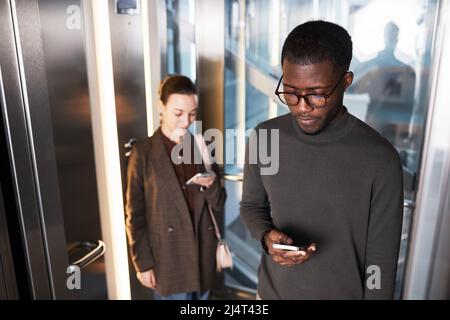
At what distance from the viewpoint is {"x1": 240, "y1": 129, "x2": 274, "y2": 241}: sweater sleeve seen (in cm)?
114

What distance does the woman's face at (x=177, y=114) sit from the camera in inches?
47.4

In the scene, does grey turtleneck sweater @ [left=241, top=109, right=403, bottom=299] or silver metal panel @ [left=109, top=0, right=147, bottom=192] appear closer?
grey turtleneck sweater @ [left=241, top=109, right=403, bottom=299]

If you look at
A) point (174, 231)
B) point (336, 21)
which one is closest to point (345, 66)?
point (336, 21)

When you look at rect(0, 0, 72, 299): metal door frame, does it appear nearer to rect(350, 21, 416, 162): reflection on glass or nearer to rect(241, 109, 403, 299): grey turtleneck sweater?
rect(241, 109, 403, 299): grey turtleneck sweater

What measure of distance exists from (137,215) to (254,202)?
39 cm

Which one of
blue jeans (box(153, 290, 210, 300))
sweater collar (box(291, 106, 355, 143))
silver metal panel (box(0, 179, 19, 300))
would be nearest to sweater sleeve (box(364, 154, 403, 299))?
sweater collar (box(291, 106, 355, 143))

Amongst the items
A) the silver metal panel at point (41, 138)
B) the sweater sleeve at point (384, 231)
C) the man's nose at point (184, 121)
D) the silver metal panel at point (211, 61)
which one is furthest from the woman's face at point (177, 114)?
the sweater sleeve at point (384, 231)

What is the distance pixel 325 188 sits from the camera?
1.03 metres

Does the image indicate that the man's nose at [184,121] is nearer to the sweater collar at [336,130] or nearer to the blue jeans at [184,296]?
the sweater collar at [336,130]

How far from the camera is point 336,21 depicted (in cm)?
108

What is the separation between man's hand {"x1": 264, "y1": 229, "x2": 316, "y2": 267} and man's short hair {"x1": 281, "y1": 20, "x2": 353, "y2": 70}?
44 centimetres

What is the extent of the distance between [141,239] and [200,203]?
235mm

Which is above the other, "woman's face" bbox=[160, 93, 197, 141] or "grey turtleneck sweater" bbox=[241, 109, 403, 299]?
"woman's face" bbox=[160, 93, 197, 141]

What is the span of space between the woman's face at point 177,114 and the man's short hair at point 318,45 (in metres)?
0.40
